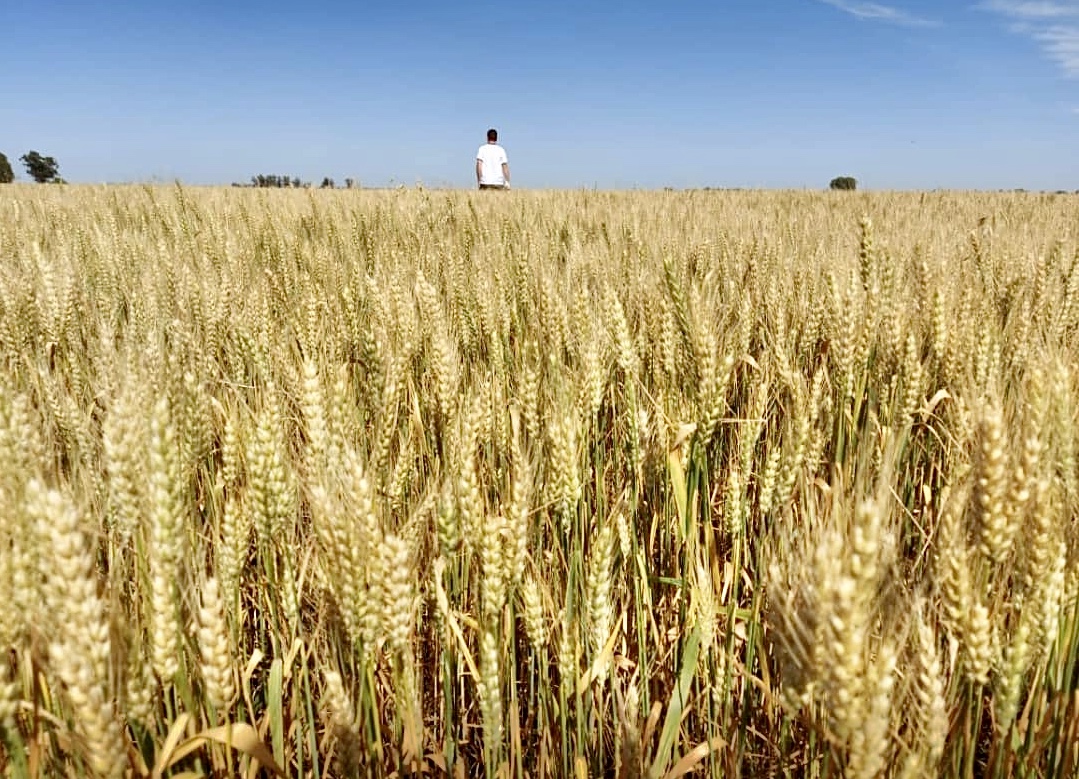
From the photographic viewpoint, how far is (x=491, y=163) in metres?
11.1

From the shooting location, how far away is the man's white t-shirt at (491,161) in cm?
1104

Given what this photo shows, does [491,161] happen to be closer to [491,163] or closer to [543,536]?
[491,163]

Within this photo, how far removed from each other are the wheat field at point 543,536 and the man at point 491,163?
8.82 m

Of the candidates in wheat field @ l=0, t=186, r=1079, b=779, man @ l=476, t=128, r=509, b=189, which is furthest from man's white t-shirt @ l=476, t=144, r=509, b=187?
wheat field @ l=0, t=186, r=1079, b=779

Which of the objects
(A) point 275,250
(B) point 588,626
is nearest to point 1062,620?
(B) point 588,626

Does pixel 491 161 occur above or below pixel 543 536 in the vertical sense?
above

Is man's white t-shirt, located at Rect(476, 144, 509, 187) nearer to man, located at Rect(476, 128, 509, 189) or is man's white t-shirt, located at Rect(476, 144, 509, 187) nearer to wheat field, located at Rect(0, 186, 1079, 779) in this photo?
man, located at Rect(476, 128, 509, 189)

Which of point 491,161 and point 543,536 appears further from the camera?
point 491,161

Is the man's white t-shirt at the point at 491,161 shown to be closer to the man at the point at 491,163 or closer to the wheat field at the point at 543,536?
the man at the point at 491,163

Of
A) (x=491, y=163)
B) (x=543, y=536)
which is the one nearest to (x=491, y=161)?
(x=491, y=163)

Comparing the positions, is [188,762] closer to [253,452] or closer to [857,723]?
[253,452]

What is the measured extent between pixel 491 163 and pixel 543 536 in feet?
33.7

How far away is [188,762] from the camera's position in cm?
99

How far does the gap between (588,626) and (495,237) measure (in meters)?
2.62
